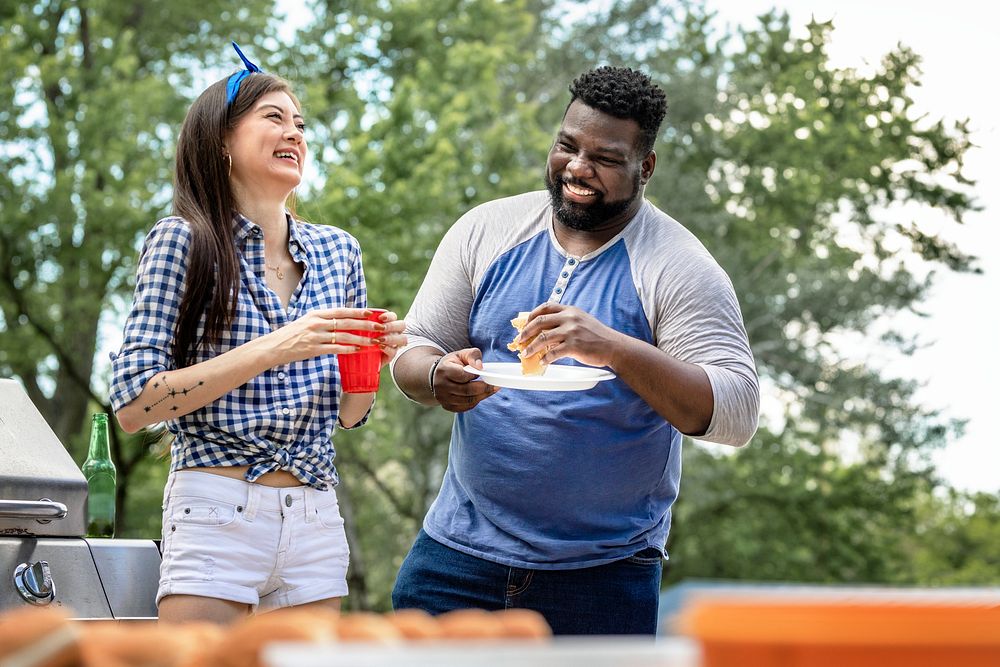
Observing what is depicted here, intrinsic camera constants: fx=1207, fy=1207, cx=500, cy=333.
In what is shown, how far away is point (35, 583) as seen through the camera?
3.02 meters

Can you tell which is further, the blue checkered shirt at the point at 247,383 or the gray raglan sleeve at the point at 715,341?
the gray raglan sleeve at the point at 715,341

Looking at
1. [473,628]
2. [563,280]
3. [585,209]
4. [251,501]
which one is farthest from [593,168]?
[473,628]

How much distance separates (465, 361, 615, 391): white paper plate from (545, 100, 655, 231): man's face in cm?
47

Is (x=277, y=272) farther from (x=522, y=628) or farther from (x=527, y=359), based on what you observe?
(x=522, y=628)

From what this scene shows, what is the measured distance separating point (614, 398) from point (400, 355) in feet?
2.01

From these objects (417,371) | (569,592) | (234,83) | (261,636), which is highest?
(234,83)

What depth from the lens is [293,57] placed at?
52.9 ft

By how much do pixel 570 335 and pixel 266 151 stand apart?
923 mm

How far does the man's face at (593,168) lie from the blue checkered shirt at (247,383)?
0.78 metres

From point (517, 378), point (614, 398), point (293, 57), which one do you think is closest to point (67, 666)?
point (517, 378)

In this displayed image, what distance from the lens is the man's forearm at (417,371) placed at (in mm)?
3225

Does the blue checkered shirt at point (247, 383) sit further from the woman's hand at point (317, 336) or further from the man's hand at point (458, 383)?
the man's hand at point (458, 383)

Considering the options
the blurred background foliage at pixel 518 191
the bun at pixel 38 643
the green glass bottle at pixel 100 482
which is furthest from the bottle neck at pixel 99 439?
the blurred background foliage at pixel 518 191

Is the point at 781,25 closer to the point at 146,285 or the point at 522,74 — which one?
the point at 522,74
